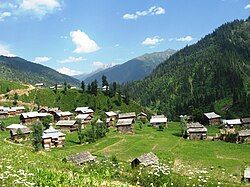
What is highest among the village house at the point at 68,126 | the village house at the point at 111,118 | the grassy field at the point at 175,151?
the village house at the point at 111,118

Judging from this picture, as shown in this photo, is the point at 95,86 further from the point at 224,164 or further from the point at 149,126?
the point at 224,164

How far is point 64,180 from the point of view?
790 inches

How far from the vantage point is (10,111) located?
163 metres

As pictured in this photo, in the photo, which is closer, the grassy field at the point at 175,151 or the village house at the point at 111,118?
the grassy field at the point at 175,151

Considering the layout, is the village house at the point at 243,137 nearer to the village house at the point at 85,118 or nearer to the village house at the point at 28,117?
the village house at the point at 85,118

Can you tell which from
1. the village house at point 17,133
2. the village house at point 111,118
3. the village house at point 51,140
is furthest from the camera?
the village house at point 111,118

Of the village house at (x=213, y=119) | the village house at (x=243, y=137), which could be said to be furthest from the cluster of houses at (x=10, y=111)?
the village house at (x=243, y=137)

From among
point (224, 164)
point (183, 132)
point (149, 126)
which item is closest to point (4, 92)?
point (149, 126)

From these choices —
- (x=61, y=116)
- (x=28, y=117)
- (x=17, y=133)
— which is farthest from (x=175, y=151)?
(x=61, y=116)

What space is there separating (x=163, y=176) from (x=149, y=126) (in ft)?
412

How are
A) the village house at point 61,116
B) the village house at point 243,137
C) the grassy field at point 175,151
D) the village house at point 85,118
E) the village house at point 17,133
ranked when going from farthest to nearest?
the village house at point 61,116 < the village house at point 85,118 < the village house at point 17,133 < the village house at point 243,137 < the grassy field at point 175,151

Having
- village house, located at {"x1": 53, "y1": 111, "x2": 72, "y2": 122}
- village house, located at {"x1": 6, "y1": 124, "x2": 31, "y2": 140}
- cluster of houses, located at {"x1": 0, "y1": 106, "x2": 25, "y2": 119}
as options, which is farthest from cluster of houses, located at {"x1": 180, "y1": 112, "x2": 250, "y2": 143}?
cluster of houses, located at {"x1": 0, "y1": 106, "x2": 25, "y2": 119}

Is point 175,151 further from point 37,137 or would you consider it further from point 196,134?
point 37,137

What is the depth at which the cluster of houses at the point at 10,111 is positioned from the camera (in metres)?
159
